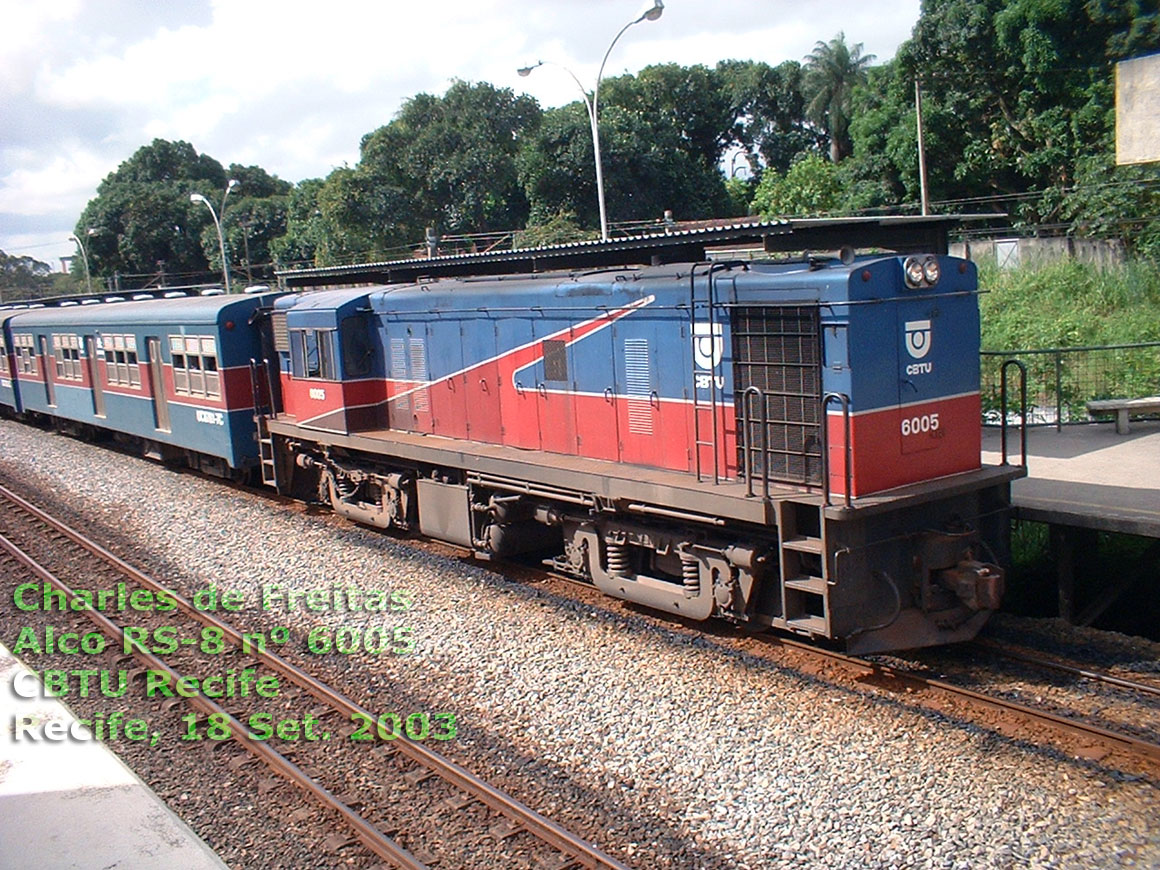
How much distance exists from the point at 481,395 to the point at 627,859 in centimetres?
656

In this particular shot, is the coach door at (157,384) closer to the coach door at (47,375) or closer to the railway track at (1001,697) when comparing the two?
the coach door at (47,375)

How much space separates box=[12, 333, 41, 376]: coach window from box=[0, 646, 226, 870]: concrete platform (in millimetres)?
19035

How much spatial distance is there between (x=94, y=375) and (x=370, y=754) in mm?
16172

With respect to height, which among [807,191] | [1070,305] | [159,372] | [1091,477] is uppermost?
[807,191]

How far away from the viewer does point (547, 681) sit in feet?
25.9

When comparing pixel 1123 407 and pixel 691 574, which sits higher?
pixel 1123 407

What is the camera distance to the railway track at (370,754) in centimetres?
554

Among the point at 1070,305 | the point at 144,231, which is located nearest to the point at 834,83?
the point at 1070,305

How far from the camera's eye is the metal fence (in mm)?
14594

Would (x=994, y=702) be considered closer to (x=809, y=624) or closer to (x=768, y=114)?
(x=809, y=624)

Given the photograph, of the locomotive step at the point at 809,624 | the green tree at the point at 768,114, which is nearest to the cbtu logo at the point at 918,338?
the locomotive step at the point at 809,624

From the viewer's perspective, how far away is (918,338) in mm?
7672

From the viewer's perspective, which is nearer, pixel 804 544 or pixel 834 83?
pixel 804 544

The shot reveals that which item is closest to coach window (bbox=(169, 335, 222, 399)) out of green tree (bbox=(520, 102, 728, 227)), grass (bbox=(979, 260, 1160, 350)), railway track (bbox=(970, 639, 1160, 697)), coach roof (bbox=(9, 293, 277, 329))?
coach roof (bbox=(9, 293, 277, 329))
